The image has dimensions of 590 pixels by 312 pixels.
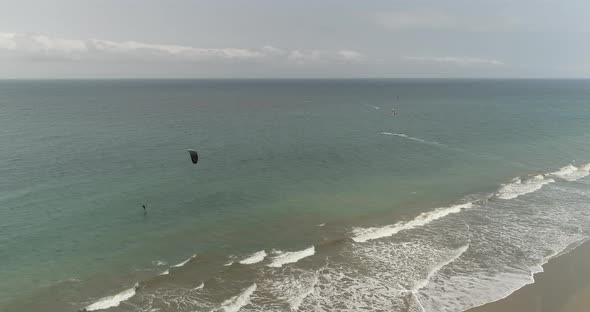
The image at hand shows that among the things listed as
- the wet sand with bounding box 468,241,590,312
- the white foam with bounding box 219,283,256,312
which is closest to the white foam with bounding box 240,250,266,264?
the white foam with bounding box 219,283,256,312

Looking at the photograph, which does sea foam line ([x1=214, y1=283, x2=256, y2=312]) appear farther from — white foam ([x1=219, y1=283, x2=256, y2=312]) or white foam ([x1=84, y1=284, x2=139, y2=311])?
white foam ([x1=84, y1=284, x2=139, y2=311])

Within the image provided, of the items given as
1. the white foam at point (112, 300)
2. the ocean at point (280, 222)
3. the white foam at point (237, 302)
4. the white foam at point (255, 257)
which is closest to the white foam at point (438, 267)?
the ocean at point (280, 222)

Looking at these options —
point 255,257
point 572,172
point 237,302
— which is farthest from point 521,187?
point 237,302

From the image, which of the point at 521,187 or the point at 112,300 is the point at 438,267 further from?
the point at 521,187

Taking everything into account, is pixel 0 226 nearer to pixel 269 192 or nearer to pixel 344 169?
pixel 269 192

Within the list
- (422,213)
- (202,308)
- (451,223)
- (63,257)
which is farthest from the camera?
(422,213)

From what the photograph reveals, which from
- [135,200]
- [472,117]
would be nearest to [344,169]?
[135,200]
